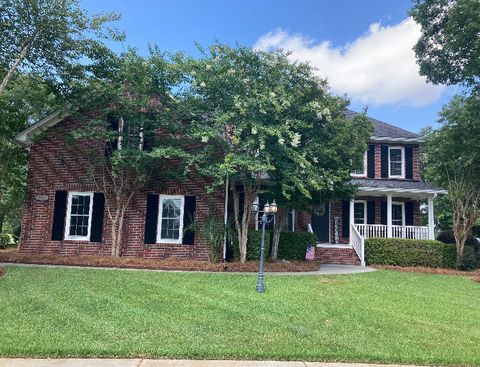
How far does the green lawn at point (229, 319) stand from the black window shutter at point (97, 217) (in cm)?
357

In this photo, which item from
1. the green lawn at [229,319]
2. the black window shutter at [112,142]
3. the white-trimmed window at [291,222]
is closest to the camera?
the green lawn at [229,319]

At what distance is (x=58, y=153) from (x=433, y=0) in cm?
1363

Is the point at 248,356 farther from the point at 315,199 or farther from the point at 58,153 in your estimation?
the point at 58,153

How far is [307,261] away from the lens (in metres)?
13.5

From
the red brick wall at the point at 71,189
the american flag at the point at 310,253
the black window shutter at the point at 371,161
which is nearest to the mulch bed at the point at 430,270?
the american flag at the point at 310,253

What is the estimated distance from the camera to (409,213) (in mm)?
17156

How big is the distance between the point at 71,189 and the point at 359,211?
1211 centimetres

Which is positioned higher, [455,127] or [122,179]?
[455,127]

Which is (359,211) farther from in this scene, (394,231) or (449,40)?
(449,40)

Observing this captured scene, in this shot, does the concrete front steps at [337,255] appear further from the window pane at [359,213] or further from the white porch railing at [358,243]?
the window pane at [359,213]

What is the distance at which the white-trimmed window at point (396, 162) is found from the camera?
56.4 feet

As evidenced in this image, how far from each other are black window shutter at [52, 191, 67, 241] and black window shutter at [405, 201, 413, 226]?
14.3 metres

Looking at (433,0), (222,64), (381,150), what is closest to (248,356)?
(222,64)

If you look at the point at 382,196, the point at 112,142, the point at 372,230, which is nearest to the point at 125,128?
the point at 112,142
